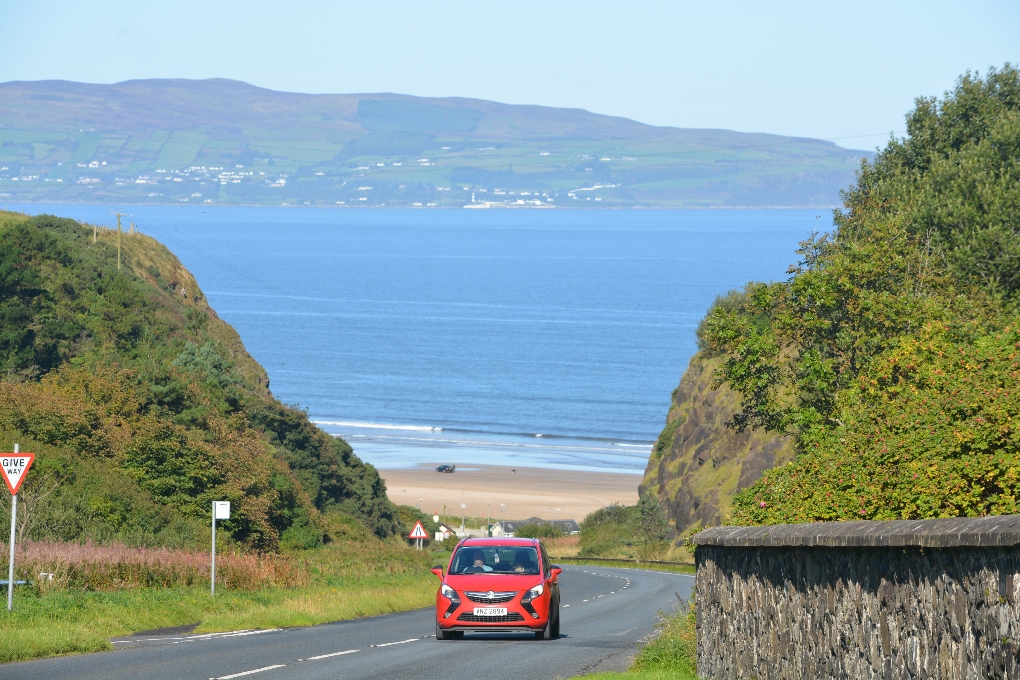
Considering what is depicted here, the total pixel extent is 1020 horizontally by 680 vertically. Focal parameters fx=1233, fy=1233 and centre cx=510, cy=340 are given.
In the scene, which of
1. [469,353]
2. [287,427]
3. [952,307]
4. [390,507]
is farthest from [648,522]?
[469,353]

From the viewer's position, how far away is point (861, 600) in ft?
32.2

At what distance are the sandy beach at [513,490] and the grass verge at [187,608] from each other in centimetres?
4689

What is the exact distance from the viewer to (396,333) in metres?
183

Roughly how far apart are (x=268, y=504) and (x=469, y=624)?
2591 centimetres

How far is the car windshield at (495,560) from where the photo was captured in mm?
19719

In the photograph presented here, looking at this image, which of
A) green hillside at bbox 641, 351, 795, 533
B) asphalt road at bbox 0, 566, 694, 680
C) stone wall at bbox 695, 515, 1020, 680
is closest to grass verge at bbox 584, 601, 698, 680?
stone wall at bbox 695, 515, 1020, 680

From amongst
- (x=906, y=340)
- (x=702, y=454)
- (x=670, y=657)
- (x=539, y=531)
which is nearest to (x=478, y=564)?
(x=670, y=657)

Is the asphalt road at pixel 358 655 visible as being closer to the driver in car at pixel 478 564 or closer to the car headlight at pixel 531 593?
the car headlight at pixel 531 593

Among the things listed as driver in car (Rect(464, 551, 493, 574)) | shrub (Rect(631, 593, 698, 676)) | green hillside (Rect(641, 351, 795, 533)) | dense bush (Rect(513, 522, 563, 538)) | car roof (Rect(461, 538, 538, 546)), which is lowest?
dense bush (Rect(513, 522, 563, 538))

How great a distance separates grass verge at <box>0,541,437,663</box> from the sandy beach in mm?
46894

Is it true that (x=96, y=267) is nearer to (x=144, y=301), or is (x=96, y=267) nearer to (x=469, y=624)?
(x=144, y=301)

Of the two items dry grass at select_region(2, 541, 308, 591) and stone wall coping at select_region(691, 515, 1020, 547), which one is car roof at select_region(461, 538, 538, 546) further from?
dry grass at select_region(2, 541, 308, 591)

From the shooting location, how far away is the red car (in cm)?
1927

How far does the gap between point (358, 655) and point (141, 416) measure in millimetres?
28942
